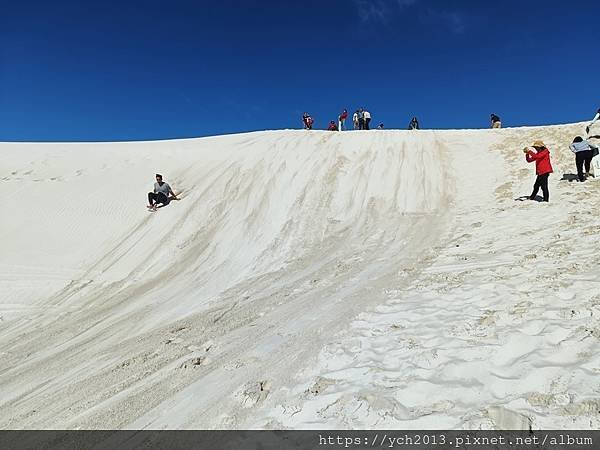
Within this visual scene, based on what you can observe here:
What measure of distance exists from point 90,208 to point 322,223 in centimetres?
705

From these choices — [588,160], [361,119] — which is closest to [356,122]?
[361,119]

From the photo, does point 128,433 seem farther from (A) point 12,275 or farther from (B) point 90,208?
(B) point 90,208

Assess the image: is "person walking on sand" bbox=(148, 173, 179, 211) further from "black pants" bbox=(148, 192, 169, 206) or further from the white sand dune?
the white sand dune

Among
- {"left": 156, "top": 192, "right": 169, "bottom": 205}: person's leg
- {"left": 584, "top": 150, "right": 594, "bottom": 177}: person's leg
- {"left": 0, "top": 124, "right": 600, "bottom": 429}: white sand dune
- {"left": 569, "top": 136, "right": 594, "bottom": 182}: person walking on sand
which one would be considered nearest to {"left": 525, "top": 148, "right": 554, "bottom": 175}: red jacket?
{"left": 0, "top": 124, "right": 600, "bottom": 429}: white sand dune

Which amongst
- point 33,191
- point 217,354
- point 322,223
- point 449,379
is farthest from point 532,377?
point 33,191

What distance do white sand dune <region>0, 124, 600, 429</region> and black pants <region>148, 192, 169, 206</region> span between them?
49cm

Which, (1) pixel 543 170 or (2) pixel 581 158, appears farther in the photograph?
(2) pixel 581 158

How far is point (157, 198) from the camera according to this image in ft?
36.8

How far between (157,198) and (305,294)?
6942mm

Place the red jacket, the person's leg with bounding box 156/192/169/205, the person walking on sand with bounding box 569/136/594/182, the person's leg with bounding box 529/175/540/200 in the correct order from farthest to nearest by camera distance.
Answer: the person's leg with bounding box 156/192/169/205 → the person walking on sand with bounding box 569/136/594/182 → the person's leg with bounding box 529/175/540/200 → the red jacket

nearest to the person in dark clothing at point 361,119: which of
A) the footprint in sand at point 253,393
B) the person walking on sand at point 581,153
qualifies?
the person walking on sand at point 581,153

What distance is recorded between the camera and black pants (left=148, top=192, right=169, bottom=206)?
437 inches

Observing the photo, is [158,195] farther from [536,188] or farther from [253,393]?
[536,188]

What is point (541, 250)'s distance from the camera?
5.95 metres
